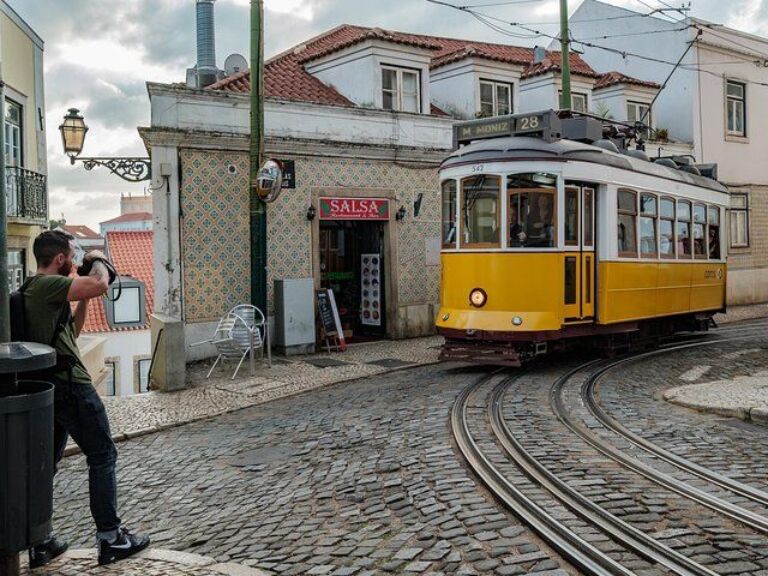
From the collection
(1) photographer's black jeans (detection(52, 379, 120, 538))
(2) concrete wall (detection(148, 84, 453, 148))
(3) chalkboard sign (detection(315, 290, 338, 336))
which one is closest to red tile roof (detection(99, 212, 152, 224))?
(2) concrete wall (detection(148, 84, 453, 148))

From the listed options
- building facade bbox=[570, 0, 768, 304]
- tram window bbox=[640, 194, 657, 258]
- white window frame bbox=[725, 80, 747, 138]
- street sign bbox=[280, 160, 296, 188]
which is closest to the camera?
tram window bbox=[640, 194, 657, 258]

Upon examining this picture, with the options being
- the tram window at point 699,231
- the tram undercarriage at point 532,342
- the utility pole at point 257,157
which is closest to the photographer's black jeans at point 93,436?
the tram undercarriage at point 532,342

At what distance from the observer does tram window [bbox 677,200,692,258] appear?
535 inches

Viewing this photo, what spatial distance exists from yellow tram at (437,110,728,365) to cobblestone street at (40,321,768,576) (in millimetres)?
1035

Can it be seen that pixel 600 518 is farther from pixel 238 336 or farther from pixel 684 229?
pixel 684 229

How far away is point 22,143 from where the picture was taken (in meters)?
15.9

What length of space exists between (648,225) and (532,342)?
3288 mm

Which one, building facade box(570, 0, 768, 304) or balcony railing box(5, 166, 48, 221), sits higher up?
building facade box(570, 0, 768, 304)

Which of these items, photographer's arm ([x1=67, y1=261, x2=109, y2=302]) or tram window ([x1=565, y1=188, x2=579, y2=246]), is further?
tram window ([x1=565, y1=188, x2=579, y2=246])

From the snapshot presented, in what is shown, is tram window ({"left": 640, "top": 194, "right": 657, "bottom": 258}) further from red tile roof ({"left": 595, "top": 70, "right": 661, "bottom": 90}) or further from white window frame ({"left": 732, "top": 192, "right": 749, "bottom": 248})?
white window frame ({"left": 732, "top": 192, "right": 749, "bottom": 248})

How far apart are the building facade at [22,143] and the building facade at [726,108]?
16.0 m

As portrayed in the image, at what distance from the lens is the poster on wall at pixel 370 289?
639 inches

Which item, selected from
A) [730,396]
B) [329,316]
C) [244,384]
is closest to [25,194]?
[329,316]

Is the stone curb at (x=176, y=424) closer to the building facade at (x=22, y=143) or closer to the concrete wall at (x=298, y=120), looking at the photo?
the concrete wall at (x=298, y=120)
